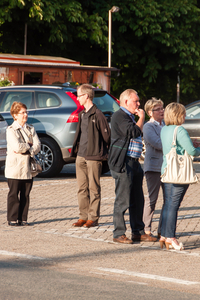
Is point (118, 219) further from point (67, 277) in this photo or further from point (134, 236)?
point (67, 277)

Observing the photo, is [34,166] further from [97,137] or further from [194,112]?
[194,112]

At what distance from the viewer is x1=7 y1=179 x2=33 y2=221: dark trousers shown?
7.21 m

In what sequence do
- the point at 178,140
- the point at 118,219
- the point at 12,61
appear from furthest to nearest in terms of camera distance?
the point at 12,61, the point at 118,219, the point at 178,140

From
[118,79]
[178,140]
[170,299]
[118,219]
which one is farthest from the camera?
[118,79]

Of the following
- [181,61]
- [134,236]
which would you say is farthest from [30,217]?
[181,61]

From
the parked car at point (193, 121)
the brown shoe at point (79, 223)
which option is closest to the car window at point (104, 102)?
the parked car at point (193, 121)

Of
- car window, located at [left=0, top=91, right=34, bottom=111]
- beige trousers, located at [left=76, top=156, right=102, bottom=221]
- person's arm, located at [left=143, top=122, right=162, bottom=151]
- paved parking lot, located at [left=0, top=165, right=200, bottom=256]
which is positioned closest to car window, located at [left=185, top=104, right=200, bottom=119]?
paved parking lot, located at [left=0, top=165, right=200, bottom=256]

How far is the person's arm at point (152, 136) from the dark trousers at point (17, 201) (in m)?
1.82

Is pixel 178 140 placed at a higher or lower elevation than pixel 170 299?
higher

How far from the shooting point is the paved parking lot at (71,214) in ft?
21.8

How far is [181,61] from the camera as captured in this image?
1037 inches

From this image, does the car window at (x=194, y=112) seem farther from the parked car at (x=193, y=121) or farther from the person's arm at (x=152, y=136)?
the person's arm at (x=152, y=136)

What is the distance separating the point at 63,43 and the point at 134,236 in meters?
18.4

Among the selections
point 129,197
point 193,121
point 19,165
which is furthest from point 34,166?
point 193,121
